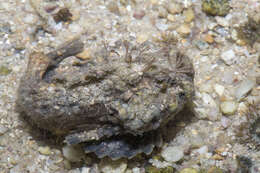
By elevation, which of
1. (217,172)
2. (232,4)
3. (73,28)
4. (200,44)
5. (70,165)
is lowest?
(70,165)

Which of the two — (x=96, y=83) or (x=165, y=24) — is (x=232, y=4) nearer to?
(x=165, y=24)

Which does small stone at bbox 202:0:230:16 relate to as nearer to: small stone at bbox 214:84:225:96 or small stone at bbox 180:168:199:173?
small stone at bbox 214:84:225:96

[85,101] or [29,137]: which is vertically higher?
[85,101]

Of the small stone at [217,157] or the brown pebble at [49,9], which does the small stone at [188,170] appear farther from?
the brown pebble at [49,9]

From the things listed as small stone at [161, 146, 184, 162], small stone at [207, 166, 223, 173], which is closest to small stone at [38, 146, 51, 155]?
small stone at [161, 146, 184, 162]

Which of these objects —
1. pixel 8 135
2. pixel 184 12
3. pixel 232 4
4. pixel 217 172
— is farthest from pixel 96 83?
pixel 232 4

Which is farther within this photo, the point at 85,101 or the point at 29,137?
the point at 29,137

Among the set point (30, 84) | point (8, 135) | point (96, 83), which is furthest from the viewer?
point (8, 135)

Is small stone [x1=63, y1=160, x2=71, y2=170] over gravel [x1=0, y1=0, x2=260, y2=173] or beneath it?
beneath
